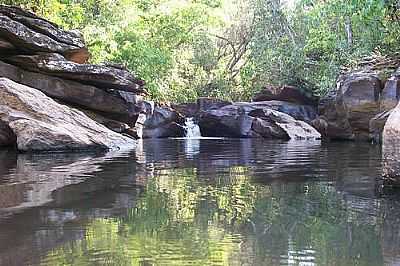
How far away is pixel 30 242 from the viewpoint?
426 cm

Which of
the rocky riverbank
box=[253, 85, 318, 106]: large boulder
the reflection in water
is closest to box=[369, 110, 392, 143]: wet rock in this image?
the rocky riverbank

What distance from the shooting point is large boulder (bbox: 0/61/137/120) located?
1831 centimetres

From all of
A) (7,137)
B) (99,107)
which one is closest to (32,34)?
(99,107)

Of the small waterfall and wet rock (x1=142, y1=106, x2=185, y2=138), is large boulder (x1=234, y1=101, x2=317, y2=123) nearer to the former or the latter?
the small waterfall

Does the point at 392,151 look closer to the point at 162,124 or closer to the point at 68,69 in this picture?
the point at 68,69

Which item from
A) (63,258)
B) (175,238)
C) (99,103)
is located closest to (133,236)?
(175,238)

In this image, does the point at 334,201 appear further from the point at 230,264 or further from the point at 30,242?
the point at 30,242

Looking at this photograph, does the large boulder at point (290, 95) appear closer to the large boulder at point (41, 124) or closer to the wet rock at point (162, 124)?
the wet rock at point (162, 124)

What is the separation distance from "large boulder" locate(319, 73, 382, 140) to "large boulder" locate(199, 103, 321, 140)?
57.5 inches

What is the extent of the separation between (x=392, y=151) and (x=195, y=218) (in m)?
2.67

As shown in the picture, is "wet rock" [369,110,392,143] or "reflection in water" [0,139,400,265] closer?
"reflection in water" [0,139,400,265]

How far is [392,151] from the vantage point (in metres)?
6.52

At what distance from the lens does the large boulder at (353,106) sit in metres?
20.5

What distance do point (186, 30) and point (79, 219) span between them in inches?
1169
